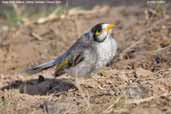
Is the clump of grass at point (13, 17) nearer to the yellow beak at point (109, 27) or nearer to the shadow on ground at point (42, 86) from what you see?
the shadow on ground at point (42, 86)

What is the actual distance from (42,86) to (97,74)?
679 mm

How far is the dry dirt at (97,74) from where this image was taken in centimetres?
624

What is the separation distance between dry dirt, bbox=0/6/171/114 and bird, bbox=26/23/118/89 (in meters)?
0.20

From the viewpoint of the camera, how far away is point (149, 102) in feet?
20.1

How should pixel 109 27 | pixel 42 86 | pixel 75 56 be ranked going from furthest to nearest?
pixel 42 86 → pixel 75 56 → pixel 109 27

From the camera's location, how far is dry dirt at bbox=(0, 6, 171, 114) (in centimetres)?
624

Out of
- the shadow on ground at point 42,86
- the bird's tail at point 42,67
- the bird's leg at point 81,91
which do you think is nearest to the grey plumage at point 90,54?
the bird's leg at point 81,91

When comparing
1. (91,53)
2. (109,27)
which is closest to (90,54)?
(91,53)

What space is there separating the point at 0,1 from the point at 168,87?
601 cm

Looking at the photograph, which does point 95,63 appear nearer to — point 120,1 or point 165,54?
point 165,54

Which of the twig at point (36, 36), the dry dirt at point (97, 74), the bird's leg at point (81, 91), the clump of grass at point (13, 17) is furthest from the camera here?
the clump of grass at point (13, 17)

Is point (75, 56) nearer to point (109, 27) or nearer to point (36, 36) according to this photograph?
point (109, 27)

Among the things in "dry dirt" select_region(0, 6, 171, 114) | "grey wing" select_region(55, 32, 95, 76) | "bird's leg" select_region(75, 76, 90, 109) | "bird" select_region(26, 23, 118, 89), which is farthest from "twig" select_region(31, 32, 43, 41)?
"bird's leg" select_region(75, 76, 90, 109)

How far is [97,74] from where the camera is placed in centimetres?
755
